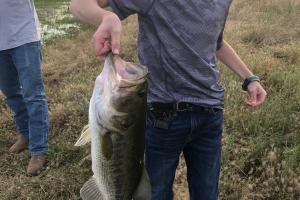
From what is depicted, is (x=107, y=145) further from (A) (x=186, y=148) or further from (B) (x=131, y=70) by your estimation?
(A) (x=186, y=148)

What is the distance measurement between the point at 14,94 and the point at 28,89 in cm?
43

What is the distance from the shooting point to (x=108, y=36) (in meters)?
1.85

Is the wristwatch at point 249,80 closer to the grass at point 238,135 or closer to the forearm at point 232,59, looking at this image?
the forearm at point 232,59

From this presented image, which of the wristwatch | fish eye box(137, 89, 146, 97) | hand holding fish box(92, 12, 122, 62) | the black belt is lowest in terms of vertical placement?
the wristwatch

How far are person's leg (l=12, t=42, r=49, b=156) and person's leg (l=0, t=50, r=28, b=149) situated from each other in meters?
0.15

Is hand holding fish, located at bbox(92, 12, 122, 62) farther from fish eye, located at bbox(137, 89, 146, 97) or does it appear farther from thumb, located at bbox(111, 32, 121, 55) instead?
fish eye, located at bbox(137, 89, 146, 97)

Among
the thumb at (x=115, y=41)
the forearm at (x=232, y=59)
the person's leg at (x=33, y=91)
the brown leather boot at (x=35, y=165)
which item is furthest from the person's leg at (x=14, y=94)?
the thumb at (x=115, y=41)

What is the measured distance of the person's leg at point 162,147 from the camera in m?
2.54

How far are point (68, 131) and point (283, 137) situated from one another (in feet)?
7.45

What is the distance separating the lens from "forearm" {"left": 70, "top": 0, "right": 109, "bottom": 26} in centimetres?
201

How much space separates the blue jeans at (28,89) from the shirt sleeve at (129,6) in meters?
2.29

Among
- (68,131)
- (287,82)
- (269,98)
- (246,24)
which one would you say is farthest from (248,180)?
(246,24)

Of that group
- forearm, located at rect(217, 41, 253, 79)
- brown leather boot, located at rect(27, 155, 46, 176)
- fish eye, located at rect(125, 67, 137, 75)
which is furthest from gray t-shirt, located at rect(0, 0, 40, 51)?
fish eye, located at rect(125, 67, 137, 75)

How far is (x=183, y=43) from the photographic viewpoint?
2.42m
